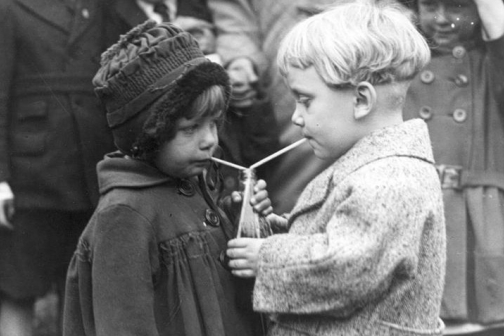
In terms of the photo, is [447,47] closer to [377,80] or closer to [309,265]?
[377,80]

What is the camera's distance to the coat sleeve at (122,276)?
1.96m

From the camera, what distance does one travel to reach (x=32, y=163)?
298 cm

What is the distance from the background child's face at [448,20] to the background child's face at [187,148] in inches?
53.6

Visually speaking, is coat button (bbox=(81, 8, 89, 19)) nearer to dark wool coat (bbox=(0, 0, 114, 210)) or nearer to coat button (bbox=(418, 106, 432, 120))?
dark wool coat (bbox=(0, 0, 114, 210))

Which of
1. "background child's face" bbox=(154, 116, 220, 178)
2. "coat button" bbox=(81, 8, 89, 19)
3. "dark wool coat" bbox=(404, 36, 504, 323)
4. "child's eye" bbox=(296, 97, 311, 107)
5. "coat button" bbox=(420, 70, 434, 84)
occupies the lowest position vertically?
"dark wool coat" bbox=(404, 36, 504, 323)

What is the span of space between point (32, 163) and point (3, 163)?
103 mm

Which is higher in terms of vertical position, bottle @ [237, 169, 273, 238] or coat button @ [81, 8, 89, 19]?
coat button @ [81, 8, 89, 19]

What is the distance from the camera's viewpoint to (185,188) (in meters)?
2.21

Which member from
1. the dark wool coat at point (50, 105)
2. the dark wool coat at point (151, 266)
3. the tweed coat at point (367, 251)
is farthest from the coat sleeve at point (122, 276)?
the dark wool coat at point (50, 105)

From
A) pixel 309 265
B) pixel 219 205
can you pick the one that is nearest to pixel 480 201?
pixel 219 205

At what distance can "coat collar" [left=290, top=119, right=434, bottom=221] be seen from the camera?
77.6 inches

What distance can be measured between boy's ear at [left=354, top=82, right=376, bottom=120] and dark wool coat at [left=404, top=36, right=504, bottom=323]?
4.06 ft

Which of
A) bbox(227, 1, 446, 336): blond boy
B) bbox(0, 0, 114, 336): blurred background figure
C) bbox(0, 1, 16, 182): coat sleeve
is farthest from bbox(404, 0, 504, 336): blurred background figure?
bbox(0, 1, 16, 182): coat sleeve


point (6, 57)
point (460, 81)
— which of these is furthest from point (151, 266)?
point (460, 81)
